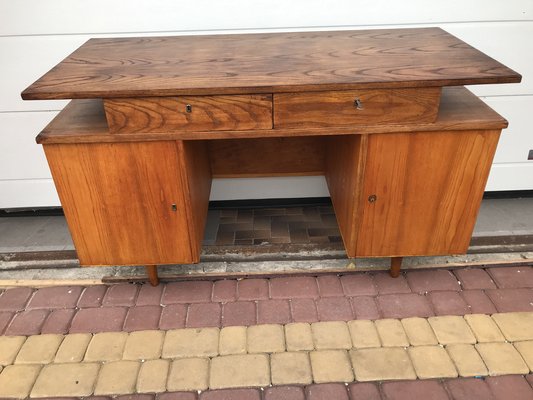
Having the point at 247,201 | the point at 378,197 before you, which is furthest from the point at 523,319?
the point at 247,201

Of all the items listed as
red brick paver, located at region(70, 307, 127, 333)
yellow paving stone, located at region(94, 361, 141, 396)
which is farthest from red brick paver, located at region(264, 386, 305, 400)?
red brick paver, located at region(70, 307, 127, 333)

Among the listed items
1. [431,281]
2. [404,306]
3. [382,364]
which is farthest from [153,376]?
[431,281]

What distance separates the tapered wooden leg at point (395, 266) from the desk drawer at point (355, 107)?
752 millimetres

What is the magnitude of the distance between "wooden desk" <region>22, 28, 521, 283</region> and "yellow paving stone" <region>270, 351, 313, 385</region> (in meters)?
0.54

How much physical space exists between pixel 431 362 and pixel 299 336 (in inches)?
21.6

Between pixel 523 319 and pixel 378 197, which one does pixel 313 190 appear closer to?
pixel 378 197

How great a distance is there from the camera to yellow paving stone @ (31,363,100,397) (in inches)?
64.9

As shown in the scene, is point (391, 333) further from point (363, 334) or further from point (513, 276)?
point (513, 276)

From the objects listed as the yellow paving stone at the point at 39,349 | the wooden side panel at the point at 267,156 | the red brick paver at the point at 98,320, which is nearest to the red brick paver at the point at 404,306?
the wooden side panel at the point at 267,156

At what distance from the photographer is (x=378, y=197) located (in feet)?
5.88

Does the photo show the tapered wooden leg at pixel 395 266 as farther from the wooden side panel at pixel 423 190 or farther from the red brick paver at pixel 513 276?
the red brick paver at pixel 513 276

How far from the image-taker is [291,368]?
1.71 metres

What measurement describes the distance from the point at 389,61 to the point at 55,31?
1691 mm

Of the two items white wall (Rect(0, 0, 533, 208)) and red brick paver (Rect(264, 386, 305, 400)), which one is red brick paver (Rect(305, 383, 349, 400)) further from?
white wall (Rect(0, 0, 533, 208))
